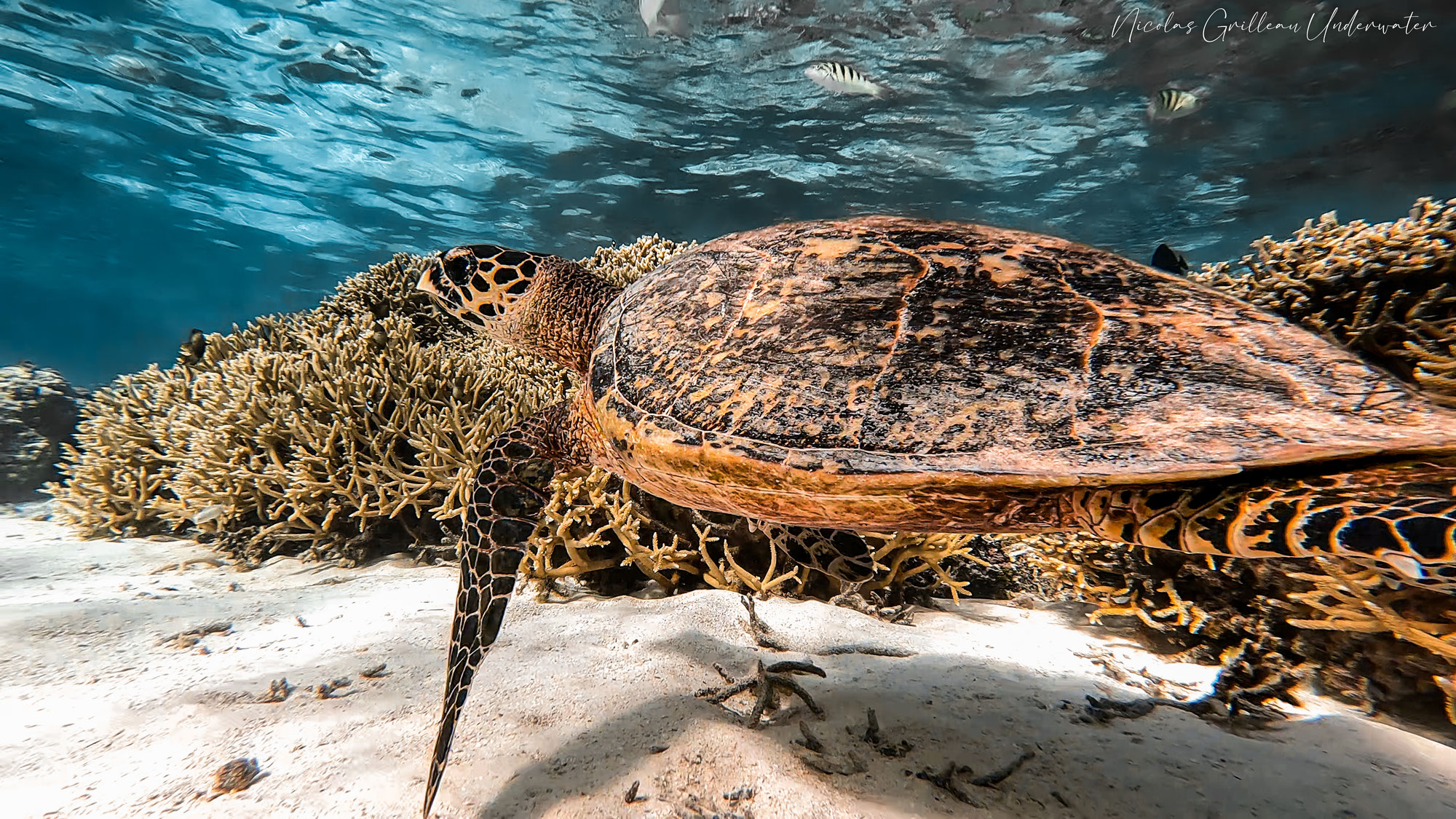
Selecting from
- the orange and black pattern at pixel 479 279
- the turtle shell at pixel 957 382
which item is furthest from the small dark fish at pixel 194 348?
the turtle shell at pixel 957 382

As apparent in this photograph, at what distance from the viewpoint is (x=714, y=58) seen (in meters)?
13.5

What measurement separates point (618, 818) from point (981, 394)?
161cm

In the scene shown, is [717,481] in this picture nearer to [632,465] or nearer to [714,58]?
[632,465]

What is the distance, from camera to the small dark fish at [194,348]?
5.80m

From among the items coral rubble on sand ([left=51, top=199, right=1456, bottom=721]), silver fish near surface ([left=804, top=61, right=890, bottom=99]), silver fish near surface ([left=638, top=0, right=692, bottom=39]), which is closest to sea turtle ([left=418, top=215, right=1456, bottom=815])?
coral rubble on sand ([left=51, top=199, right=1456, bottom=721])

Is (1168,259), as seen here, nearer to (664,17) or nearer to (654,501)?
(654,501)

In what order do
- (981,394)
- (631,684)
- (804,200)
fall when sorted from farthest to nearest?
(804,200) < (631,684) < (981,394)

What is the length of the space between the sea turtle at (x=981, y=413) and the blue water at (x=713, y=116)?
13.3 m

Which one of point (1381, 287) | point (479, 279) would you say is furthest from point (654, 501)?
point (1381, 287)

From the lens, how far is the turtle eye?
3.42 meters

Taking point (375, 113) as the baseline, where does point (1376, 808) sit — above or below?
below

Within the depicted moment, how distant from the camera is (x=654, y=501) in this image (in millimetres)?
3340

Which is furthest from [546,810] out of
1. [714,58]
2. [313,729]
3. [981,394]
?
[714,58]

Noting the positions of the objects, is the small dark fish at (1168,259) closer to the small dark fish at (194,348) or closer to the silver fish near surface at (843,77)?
the silver fish near surface at (843,77)
